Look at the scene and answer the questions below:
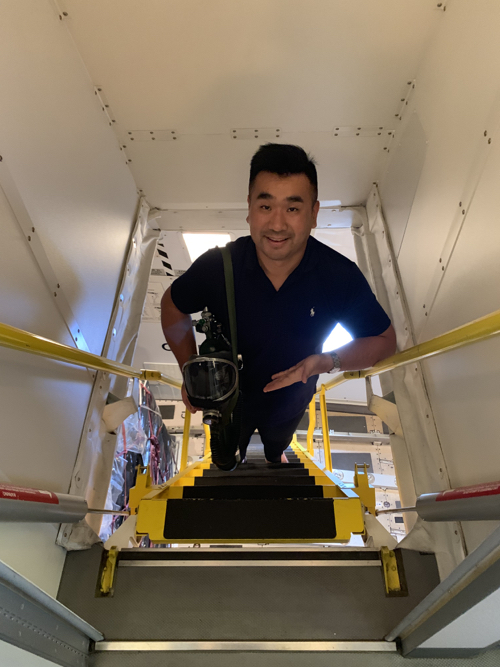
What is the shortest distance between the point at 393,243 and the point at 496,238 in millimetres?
1417

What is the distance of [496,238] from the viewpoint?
1480mm

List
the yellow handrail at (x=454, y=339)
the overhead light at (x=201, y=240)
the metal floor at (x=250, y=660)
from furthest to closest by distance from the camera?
the overhead light at (x=201, y=240), the metal floor at (x=250, y=660), the yellow handrail at (x=454, y=339)

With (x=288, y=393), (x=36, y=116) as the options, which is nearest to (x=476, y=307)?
(x=288, y=393)

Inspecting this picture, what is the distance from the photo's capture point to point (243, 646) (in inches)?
61.7

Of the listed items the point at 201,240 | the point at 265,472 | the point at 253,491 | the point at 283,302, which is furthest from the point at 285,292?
the point at 201,240

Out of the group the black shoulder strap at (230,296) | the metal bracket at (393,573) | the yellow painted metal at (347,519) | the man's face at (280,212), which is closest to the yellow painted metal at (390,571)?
the metal bracket at (393,573)

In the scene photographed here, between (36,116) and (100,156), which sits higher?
(100,156)

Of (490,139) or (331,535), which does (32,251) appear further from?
(490,139)

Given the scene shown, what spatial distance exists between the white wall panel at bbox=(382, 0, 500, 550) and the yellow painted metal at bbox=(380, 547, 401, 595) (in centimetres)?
33

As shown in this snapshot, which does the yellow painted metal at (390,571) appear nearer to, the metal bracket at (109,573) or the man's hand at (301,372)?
the man's hand at (301,372)

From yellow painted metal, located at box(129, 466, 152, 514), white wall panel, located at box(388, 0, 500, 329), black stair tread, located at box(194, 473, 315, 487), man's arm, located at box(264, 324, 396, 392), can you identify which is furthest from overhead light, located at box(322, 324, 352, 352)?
yellow painted metal, located at box(129, 466, 152, 514)

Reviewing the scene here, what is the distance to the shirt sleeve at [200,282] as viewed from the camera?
2148 mm

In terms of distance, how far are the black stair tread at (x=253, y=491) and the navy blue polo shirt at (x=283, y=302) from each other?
58 centimetres

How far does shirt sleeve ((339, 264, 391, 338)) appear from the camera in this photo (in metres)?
2.09
